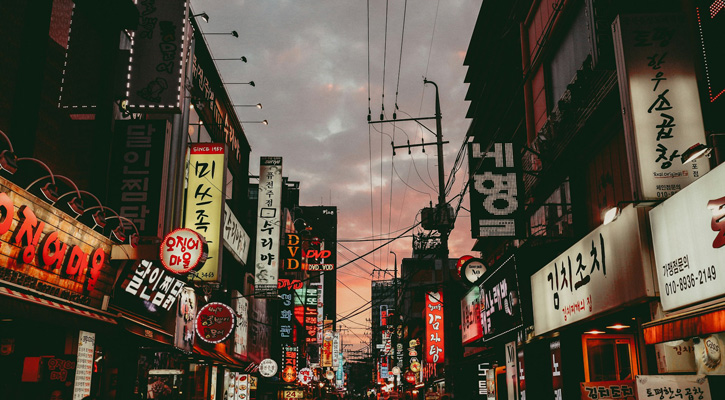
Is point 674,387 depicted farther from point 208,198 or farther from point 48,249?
point 208,198

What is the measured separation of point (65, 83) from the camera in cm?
1233

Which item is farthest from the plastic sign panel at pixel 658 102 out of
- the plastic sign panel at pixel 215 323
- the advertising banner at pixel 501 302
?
the plastic sign panel at pixel 215 323

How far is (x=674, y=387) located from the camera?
7.32 meters

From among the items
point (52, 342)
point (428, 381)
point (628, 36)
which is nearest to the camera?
point (628, 36)

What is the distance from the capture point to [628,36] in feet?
29.3

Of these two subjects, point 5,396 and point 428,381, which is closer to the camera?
point 5,396

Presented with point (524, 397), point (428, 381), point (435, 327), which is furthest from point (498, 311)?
point (428, 381)

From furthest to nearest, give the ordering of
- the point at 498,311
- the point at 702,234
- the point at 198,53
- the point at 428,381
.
→ the point at 428,381, the point at 198,53, the point at 498,311, the point at 702,234

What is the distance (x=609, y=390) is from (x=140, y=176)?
12.1 metres

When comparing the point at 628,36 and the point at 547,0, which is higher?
the point at 547,0

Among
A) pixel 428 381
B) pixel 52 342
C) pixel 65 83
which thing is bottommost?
pixel 428 381

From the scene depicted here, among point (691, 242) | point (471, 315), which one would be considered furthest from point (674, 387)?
point (471, 315)

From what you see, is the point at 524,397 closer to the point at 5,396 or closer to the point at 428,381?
the point at 5,396

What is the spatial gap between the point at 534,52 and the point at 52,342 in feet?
54.4
